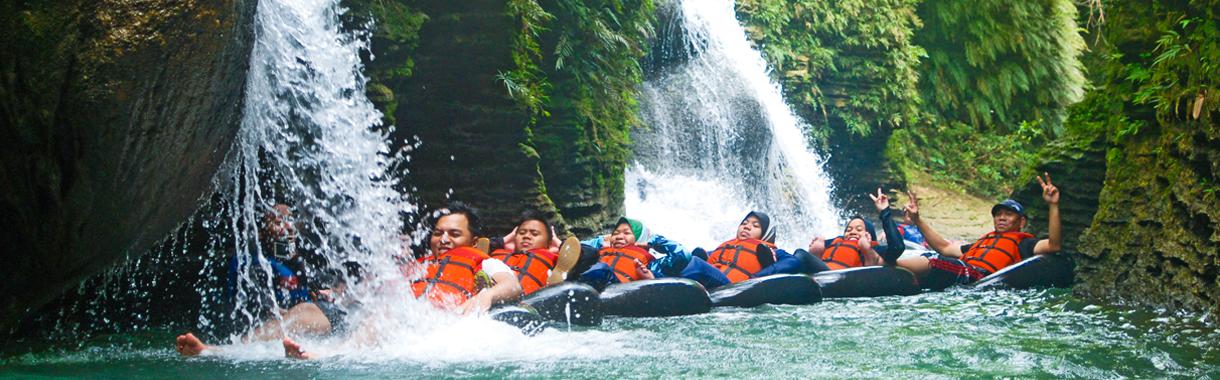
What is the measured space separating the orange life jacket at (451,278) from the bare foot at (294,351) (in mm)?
1059

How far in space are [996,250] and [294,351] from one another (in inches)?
250

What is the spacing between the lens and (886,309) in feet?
25.3

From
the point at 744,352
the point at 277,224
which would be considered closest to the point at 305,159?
the point at 277,224

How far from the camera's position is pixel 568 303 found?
6465 millimetres

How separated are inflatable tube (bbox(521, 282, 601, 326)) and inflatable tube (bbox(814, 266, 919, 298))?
2.41 meters

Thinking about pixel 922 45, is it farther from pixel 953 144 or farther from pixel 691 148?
pixel 691 148

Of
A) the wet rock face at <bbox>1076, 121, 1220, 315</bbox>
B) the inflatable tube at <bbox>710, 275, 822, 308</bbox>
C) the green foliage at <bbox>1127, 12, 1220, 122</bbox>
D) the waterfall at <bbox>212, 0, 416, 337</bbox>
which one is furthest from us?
the inflatable tube at <bbox>710, 275, 822, 308</bbox>

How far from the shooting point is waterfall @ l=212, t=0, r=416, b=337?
242 inches

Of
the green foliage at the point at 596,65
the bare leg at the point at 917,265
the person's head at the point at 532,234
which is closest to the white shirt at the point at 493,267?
→ the person's head at the point at 532,234

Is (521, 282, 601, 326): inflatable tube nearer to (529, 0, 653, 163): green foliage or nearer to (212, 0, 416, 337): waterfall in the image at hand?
(212, 0, 416, 337): waterfall

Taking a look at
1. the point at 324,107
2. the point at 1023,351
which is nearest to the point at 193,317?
the point at 324,107

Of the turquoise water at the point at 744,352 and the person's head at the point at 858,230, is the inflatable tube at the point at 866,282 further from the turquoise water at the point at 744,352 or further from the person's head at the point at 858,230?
the turquoise water at the point at 744,352

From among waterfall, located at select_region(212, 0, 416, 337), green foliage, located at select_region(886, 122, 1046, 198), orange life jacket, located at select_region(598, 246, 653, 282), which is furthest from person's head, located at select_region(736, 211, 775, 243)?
green foliage, located at select_region(886, 122, 1046, 198)

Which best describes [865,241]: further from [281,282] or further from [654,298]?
[281,282]
